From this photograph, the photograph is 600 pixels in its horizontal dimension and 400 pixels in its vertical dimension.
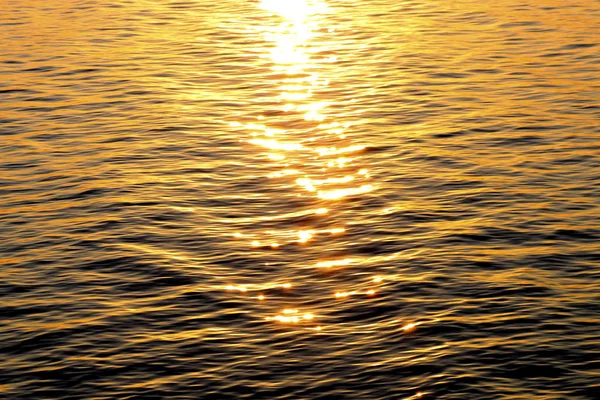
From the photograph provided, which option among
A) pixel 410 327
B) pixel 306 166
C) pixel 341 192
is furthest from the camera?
pixel 306 166

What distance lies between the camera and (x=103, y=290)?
1362 inches

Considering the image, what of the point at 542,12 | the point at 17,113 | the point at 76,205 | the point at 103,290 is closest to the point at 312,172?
the point at 76,205

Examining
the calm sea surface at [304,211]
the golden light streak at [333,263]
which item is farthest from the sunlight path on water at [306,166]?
the calm sea surface at [304,211]

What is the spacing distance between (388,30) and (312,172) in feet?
70.3

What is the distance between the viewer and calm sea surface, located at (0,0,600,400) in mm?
30312

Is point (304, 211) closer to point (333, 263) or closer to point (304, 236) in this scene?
point (304, 236)

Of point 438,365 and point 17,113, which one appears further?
point 17,113

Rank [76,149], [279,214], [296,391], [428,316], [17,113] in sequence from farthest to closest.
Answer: [17,113] → [76,149] → [279,214] → [428,316] → [296,391]

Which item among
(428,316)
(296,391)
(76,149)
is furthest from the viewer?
(76,149)

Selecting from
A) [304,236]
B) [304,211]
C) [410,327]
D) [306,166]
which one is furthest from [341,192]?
[410,327]

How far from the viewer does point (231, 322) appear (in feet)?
107

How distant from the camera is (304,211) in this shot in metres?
40.0

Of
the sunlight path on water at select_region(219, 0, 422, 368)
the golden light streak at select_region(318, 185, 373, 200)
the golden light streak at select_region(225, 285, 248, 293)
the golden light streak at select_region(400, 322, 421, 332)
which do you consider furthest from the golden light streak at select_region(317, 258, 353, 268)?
the golden light streak at select_region(318, 185, 373, 200)

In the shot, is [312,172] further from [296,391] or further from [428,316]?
[296,391]
